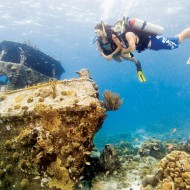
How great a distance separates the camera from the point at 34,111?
212 inches

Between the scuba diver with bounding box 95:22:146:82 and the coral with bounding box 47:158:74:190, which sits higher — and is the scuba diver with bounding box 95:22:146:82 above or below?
above

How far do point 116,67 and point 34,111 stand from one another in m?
101

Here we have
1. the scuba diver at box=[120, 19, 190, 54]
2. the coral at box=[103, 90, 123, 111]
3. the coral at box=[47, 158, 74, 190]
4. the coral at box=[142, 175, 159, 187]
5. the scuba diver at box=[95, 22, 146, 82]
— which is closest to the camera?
the coral at box=[47, 158, 74, 190]

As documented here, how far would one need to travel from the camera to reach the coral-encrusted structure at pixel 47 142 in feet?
16.8

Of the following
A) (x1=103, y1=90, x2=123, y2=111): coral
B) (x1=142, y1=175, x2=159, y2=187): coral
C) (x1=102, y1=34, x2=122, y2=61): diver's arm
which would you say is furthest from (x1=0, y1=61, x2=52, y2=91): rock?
(x1=142, y1=175, x2=159, y2=187): coral

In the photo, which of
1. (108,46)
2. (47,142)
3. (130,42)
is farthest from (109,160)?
(130,42)

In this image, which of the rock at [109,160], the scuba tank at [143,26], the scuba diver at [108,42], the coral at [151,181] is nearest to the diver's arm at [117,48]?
the scuba diver at [108,42]

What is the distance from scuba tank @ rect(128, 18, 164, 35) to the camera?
834 cm

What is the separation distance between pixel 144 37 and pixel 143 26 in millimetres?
444

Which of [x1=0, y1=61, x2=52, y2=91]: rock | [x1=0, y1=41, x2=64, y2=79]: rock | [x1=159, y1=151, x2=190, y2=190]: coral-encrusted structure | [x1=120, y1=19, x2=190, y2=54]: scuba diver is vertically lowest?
[x1=159, y1=151, x2=190, y2=190]: coral-encrusted structure

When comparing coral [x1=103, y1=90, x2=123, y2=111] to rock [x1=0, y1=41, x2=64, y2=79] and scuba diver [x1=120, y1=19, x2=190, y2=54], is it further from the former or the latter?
rock [x1=0, y1=41, x2=64, y2=79]

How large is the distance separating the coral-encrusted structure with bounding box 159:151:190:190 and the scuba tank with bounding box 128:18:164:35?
4.37 meters

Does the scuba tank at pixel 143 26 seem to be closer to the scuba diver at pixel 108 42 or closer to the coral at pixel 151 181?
the scuba diver at pixel 108 42

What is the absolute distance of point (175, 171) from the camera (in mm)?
5824
